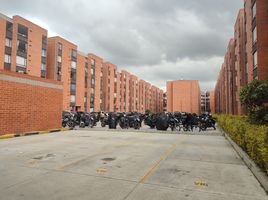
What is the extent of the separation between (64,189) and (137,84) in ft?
276

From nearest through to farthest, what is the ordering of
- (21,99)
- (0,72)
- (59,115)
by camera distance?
(0,72) → (21,99) → (59,115)

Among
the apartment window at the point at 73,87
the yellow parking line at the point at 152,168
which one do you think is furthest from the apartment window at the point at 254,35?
the apartment window at the point at 73,87

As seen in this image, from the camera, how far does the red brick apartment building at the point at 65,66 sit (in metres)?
35.0

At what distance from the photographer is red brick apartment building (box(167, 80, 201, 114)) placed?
266 ft

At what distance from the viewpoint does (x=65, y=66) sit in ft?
148

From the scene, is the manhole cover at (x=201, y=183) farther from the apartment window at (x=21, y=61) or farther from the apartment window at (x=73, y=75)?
the apartment window at (x=73, y=75)

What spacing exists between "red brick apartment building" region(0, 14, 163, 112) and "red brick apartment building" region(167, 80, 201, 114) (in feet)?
62.5

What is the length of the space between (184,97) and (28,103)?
72.3 m

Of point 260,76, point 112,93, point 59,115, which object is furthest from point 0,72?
point 112,93

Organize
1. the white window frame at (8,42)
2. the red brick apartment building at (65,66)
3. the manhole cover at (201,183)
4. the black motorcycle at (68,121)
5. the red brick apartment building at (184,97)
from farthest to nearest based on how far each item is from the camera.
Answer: the red brick apartment building at (184,97), the red brick apartment building at (65,66), the white window frame at (8,42), the black motorcycle at (68,121), the manhole cover at (201,183)

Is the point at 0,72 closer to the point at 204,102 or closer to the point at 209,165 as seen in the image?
the point at 209,165

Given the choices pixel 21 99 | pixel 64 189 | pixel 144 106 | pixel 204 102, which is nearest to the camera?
pixel 64 189

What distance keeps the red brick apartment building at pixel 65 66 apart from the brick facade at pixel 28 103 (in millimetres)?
2634

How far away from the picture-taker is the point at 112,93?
66750mm
